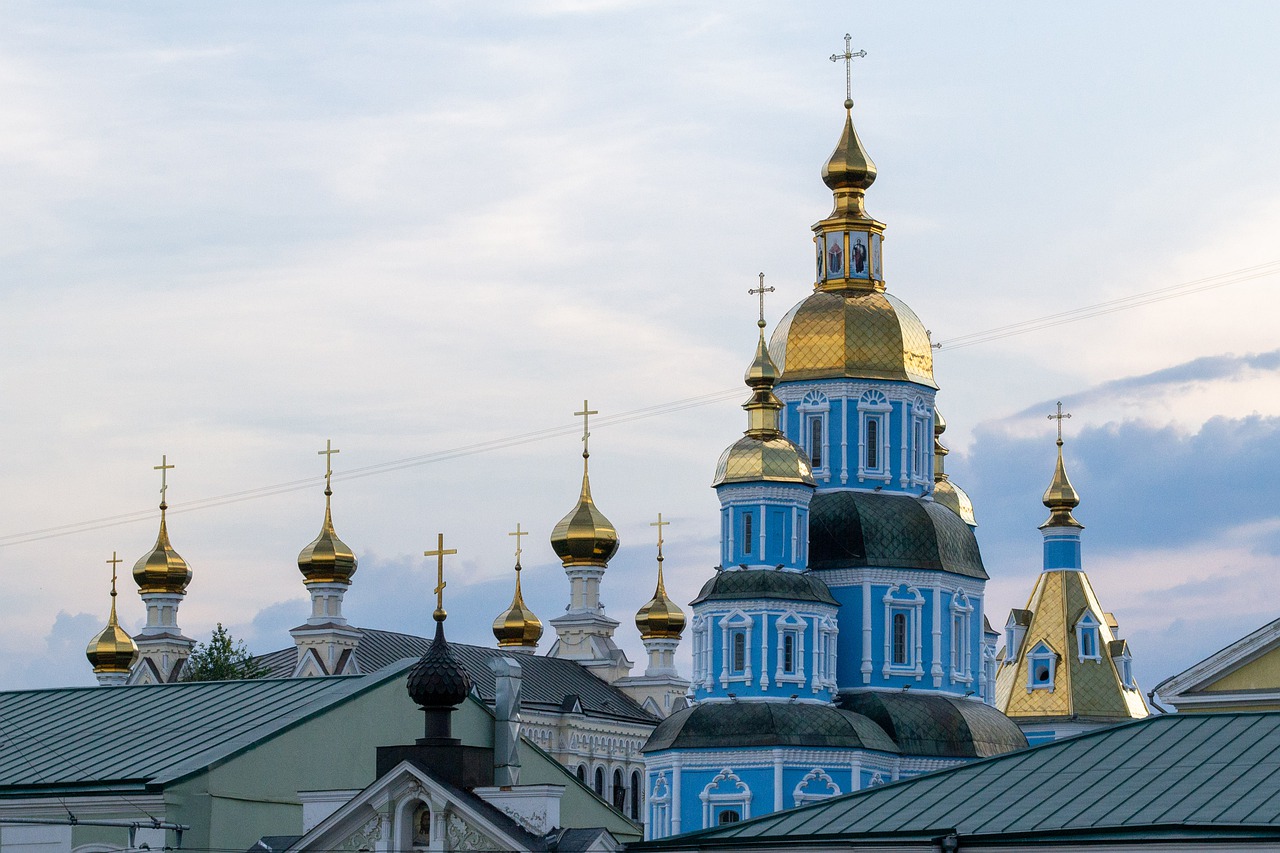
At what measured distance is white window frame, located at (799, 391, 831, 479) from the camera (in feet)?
196

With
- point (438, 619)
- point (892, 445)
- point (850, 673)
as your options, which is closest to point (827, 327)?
point (892, 445)

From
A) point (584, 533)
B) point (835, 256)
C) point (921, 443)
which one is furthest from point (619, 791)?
point (835, 256)

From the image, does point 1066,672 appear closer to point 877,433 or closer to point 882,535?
point 877,433

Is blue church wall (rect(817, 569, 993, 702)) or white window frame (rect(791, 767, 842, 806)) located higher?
blue church wall (rect(817, 569, 993, 702))

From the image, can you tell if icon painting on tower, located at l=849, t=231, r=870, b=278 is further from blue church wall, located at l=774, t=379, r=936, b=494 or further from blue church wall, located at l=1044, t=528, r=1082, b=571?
blue church wall, located at l=1044, t=528, r=1082, b=571

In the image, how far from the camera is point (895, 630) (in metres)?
57.6

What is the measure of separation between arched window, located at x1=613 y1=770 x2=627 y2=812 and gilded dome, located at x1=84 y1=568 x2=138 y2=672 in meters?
14.2

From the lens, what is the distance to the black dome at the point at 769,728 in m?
53.6

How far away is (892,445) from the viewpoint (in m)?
59.8

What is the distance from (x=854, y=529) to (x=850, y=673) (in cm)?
317

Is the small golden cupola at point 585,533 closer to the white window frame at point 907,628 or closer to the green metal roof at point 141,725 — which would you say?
the white window frame at point 907,628

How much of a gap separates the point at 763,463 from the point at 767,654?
4.28 metres

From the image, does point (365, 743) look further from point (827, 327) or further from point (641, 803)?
point (641, 803)

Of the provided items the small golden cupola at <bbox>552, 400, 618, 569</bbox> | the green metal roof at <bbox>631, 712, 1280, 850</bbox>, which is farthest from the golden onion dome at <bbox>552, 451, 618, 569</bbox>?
the green metal roof at <bbox>631, 712, 1280, 850</bbox>
